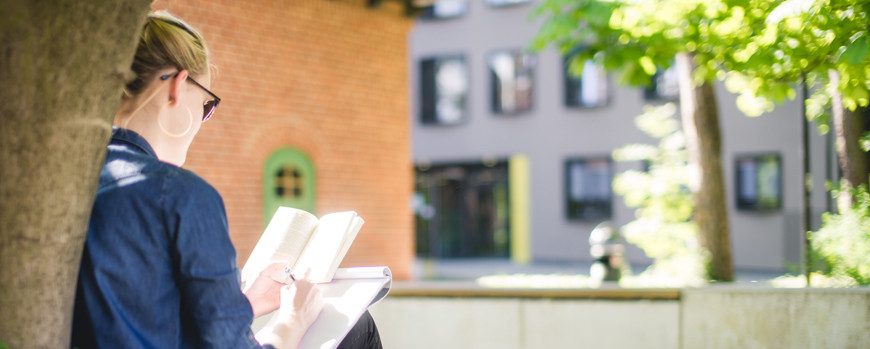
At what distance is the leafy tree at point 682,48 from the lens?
4.27 m

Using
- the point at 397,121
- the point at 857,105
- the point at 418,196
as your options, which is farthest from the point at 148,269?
the point at 418,196

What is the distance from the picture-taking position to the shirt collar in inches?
66.1

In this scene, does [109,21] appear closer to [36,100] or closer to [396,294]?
[36,100]

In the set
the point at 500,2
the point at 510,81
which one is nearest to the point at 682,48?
the point at 510,81

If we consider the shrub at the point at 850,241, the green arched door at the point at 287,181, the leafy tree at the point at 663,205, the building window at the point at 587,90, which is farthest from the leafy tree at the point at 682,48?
the building window at the point at 587,90

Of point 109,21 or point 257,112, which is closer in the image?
point 109,21

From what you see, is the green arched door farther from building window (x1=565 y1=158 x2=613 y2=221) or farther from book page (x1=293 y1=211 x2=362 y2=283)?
building window (x1=565 y1=158 x2=613 y2=221)

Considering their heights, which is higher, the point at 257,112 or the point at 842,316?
the point at 257,112

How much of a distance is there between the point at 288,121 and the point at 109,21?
22.8 ft

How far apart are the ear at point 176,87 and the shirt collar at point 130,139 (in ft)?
0.37

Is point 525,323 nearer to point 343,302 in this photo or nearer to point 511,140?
point 343,302

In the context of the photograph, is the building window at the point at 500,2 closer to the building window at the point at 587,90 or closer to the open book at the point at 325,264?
the building window at the point at 587,90

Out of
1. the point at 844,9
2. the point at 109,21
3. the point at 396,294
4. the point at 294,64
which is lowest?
the point at 396,294

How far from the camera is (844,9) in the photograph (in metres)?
3.07
